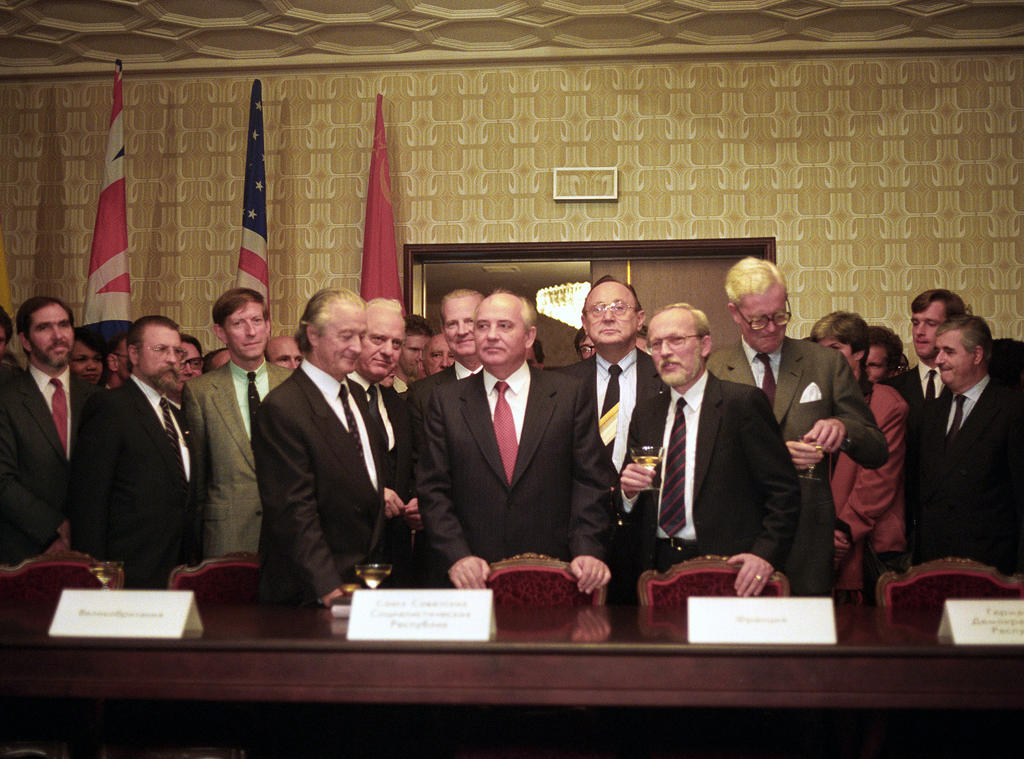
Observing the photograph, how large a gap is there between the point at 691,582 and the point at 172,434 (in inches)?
85.4

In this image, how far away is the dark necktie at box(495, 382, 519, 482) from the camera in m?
3.17

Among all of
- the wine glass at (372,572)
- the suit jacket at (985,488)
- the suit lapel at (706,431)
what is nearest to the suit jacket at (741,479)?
the suit lapel at (706,431)

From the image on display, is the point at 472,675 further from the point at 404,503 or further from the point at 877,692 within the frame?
the point at 404,503

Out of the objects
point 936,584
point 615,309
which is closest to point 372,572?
point 936,584

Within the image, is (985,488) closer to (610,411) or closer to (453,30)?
(610,411)

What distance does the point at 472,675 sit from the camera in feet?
6.69

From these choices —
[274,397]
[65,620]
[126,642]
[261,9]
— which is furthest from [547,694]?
[261,9]

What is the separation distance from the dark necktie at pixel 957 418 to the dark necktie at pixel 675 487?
1.46 metres

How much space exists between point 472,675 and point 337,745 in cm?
68

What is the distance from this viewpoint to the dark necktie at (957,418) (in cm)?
394

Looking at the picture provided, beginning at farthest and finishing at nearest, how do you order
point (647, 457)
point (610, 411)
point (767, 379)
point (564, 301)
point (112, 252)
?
point (564, 301) → point (112, 252) → point (610, 411) → point (767, 379) → point (647, 457)

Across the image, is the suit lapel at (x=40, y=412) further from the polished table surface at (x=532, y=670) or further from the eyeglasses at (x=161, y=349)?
the polished table surface at (x=532, y=670)

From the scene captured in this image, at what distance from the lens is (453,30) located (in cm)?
654

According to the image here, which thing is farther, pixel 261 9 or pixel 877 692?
pixel 261 9
